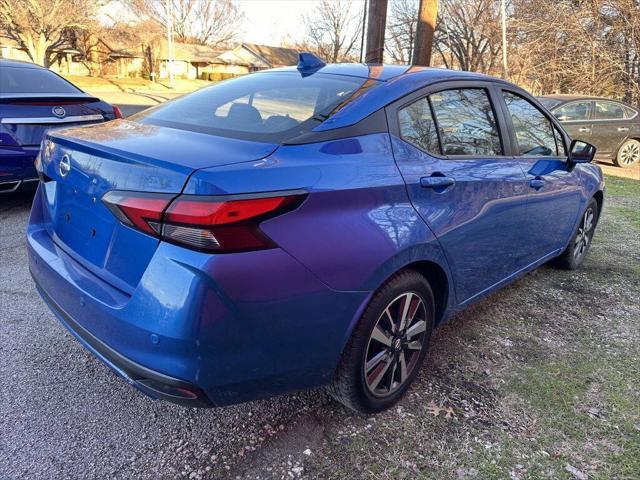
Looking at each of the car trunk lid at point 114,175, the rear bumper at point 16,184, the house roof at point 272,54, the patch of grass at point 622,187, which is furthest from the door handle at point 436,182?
the house roof at point 272,54

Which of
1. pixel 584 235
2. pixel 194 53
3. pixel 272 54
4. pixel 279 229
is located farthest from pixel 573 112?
pixel 272 54

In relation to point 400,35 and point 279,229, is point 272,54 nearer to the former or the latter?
point 400,35

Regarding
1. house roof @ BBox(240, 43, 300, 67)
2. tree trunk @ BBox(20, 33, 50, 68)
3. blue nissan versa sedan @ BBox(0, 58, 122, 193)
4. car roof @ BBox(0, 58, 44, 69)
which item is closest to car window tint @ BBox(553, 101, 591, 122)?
blue nissan versa sedan @ BBox(0, 58, 122, 193)

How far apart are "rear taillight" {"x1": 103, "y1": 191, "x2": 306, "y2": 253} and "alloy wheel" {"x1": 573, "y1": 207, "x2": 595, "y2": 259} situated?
3561 mm

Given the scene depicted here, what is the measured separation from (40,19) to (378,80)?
118 ft

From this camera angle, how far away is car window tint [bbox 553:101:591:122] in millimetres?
10482

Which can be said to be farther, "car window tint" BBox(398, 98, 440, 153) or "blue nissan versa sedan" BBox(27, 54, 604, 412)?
"car window tint" BBox(398, 98, 440, 153)

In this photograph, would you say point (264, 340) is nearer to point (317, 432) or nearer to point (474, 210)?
point (317, 432)

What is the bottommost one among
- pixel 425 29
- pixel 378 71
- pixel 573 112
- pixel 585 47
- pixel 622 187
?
pixel 622 187

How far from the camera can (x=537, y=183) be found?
3270 millimetres

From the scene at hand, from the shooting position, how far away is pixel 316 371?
203cm

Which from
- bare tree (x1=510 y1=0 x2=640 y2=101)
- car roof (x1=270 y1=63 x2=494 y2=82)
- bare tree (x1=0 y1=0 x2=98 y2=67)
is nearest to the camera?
car roof (x1=270 y1=63 x2=494 y2=82)

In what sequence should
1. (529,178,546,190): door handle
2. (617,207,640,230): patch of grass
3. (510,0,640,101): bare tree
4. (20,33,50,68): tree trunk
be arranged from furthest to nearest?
1. (20,33,50,68): tree trunk
2. (510,0,640,101): bare tree
3. (617,207,640,230): patch of grass
4. (529,178,546,190): door handle

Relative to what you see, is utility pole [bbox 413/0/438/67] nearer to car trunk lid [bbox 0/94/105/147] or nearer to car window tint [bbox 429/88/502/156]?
car trunk lid [bbox 0/94/105/147]
